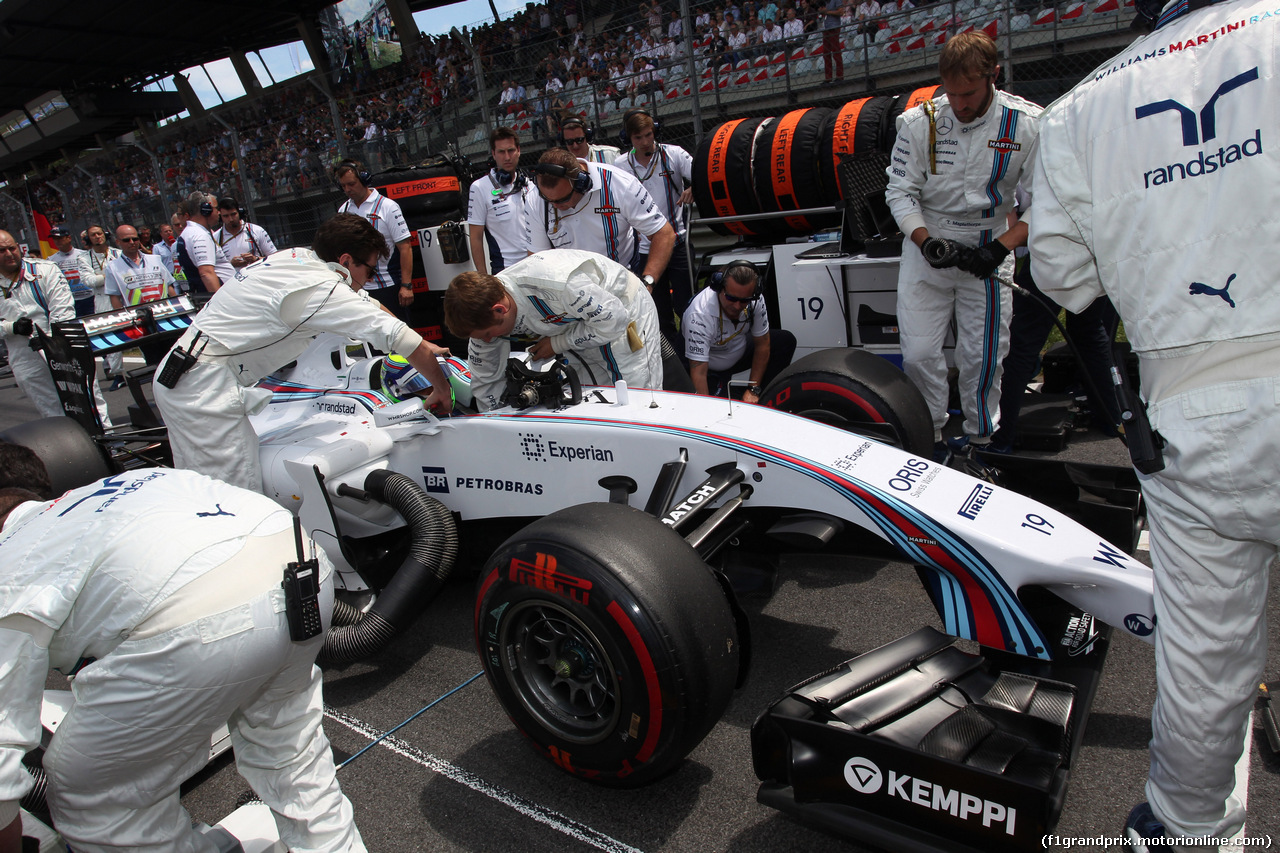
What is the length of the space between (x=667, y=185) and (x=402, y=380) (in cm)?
299

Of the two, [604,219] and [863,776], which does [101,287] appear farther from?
[863,776]

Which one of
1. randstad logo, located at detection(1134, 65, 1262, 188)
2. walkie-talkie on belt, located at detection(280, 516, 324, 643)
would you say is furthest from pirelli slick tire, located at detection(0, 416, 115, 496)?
randstad logo, located at detection(1134, 65, 1262, 188)

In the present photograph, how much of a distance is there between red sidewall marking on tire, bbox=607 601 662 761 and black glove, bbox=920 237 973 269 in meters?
2.56

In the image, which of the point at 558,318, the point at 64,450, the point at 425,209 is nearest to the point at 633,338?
the point at 558,318

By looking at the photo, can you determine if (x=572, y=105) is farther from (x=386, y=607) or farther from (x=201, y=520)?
(x=201, y=520)

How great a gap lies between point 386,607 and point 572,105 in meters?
8.85

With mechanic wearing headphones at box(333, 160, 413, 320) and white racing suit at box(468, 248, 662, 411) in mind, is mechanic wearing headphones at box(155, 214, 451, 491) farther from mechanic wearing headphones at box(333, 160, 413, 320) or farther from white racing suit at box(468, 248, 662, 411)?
mechanic wearing headphones at box(333, 160, 413, 320)

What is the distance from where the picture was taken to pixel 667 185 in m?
6.42

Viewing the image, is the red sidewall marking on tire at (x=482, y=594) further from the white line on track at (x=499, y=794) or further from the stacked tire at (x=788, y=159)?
the stacked tire at (x=788, y=159)

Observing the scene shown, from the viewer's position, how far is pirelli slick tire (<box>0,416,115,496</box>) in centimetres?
450

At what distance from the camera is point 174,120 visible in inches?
1296

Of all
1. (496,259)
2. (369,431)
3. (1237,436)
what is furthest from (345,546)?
(496,259)

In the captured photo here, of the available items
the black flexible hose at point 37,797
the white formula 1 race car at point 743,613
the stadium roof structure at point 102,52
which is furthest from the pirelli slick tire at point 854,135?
the stadium roof structure at point 102,52

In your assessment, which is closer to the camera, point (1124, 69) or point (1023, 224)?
point (1124, 69)
